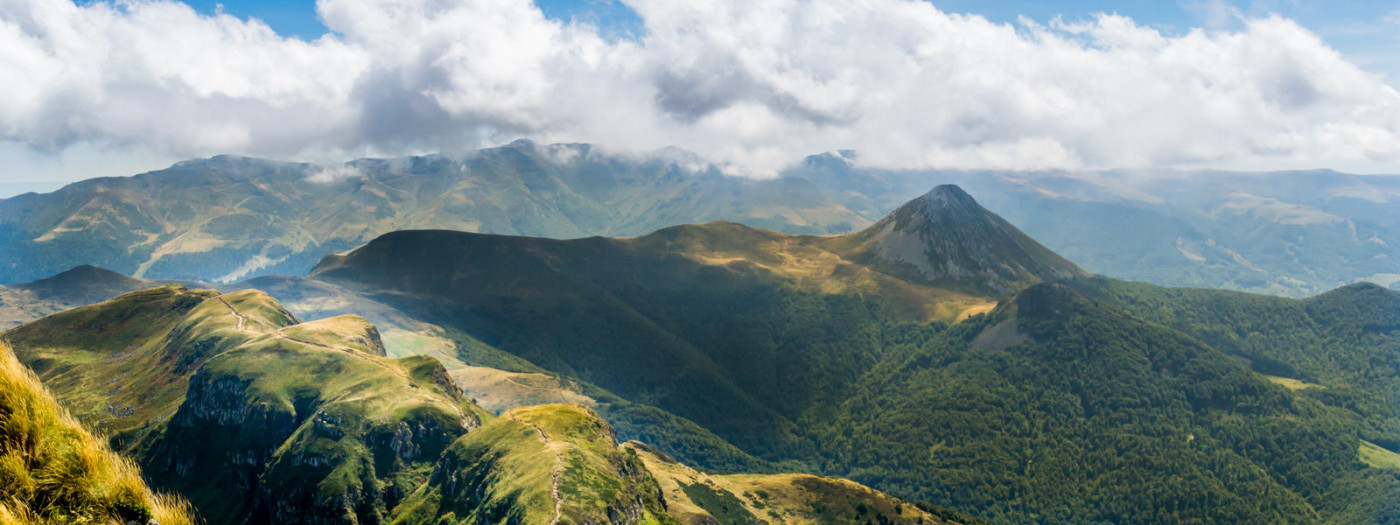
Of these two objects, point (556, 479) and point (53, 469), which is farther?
point (556, 479)

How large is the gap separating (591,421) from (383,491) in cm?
5260

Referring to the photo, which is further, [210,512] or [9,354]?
[210,512]

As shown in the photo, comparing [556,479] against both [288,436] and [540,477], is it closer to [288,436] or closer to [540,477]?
[540,477]

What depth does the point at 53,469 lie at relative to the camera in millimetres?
11055

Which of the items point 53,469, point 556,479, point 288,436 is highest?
point 53,469

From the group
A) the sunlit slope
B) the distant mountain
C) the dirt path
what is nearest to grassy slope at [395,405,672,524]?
the dirt path

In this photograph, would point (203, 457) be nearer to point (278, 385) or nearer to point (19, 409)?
point (278, 385)

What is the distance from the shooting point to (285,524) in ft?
520

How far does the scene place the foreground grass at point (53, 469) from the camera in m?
10.5

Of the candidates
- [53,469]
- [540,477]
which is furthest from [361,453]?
[53,469]

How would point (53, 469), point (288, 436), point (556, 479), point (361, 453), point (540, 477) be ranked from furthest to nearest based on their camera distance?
point (288, 436), point (361, 453), point (540, 477), point (556, 479), point (53, 469)

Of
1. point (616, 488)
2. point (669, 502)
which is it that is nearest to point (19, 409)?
point (616, 488)

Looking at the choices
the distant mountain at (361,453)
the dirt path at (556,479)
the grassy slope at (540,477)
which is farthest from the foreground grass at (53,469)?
the distant mountain at (361,453)

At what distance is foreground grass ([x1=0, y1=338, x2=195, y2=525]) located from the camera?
34.3 ft
